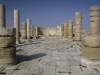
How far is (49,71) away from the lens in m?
5.79

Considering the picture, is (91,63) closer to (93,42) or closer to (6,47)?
(93,42)

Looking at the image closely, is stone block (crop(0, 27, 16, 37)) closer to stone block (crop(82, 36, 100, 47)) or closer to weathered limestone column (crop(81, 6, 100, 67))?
weathered limestone column (crop(81, 6, 100, 67))

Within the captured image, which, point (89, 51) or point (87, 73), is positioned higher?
point (89, 51)

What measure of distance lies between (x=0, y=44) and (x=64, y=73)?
3224 millimetres

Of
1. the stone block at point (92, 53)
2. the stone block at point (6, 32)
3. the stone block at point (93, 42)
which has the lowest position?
the stone block at point (92, 53)

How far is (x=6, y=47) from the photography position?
6734mm

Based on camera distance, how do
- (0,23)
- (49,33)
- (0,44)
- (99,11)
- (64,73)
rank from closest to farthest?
(64,73), (0,44), (99,11), (0,23), (49,33)

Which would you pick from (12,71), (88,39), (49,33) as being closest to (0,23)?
(12,71)

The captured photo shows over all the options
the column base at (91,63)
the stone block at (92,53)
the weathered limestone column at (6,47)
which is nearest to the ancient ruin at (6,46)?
the weathered limestone column at (6,47)

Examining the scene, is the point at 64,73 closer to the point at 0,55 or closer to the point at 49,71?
the point at 49,71

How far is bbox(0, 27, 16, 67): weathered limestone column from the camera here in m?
6.64

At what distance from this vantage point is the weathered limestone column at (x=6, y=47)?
664 centimetres

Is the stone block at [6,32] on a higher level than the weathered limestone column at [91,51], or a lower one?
higher

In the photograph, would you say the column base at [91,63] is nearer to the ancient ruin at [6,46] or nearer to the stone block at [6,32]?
the ancient ruin at [6,46]
